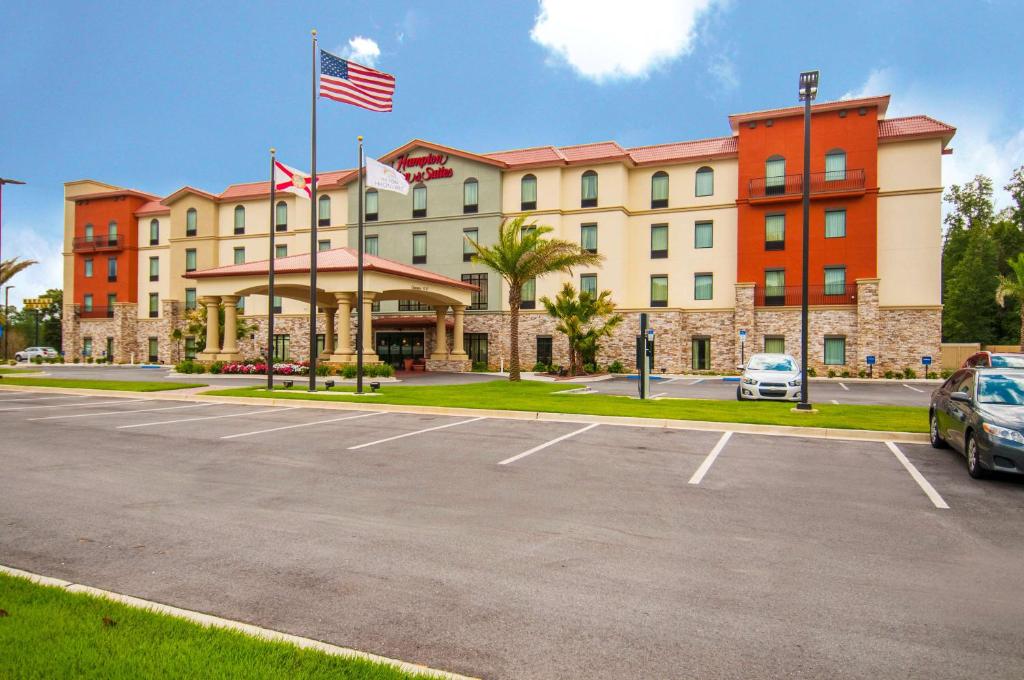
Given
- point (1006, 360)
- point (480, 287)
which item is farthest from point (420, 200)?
point (1006, 360)

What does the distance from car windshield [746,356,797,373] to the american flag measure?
1500 cm

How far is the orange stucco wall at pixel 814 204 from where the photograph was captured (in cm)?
3569

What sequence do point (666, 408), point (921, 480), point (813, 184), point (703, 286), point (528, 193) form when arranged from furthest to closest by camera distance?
point (528, 193) < point (703, 286) < point (813, 184) < point (666, 408) < point (921, 480)

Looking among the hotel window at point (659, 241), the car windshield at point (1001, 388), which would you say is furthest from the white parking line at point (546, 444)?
the hotel window at point (659, 241)

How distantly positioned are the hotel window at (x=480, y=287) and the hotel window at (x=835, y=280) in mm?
21098

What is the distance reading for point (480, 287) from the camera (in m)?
43.0

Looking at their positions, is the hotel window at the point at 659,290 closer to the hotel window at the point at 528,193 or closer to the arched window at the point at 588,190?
the arched window at the point at 588,190

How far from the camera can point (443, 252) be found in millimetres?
43531

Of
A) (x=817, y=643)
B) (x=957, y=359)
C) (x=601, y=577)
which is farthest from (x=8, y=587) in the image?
(x=957, y=359)

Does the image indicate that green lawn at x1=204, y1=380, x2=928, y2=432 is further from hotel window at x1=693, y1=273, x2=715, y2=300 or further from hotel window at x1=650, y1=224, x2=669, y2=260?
hotel window at x1=650, y1=224, x2=669, y2=260

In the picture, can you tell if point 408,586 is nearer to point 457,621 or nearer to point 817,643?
point 457,621

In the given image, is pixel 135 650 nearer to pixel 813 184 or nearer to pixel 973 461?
pixel 973 461

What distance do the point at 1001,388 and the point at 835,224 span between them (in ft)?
98.5

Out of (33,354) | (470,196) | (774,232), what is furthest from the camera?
(33,354)
